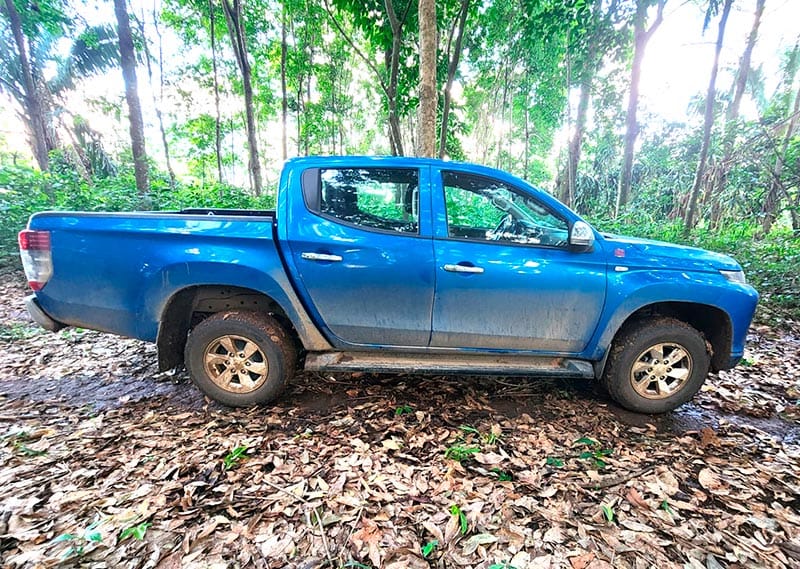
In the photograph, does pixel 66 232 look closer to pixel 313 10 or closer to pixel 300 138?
pixel 313 10

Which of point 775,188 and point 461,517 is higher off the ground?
point 775,188

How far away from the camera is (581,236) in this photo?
2.48 meters

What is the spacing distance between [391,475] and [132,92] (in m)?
9.57

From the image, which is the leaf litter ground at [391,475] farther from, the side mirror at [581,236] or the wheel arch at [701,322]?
the side mirror at [581,236]

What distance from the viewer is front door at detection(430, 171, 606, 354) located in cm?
253

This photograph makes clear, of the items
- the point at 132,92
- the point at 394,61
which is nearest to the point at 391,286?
the point at 394,61

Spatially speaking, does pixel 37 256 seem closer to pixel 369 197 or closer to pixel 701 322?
pixel 369 197

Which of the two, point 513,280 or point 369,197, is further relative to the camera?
point 369,197

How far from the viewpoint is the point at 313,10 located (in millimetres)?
10500

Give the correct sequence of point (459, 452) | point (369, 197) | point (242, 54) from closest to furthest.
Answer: point (459, 452) < point (369, 197) < point (242, 54)

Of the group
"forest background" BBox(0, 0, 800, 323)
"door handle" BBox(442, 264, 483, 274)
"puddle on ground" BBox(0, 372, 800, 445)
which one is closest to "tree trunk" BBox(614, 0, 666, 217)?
"forest background" BBox(0, 0, 800, 323)

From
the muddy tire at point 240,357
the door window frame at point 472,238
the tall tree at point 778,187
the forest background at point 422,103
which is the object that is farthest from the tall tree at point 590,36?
the muddy tire at point 240,357

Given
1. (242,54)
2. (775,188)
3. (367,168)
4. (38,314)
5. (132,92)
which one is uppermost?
(242,54)

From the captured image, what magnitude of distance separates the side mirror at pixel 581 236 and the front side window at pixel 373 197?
1.08 metres
